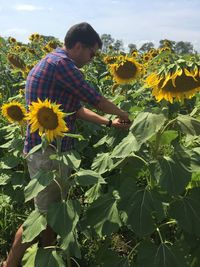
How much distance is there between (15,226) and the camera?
3.72 meters

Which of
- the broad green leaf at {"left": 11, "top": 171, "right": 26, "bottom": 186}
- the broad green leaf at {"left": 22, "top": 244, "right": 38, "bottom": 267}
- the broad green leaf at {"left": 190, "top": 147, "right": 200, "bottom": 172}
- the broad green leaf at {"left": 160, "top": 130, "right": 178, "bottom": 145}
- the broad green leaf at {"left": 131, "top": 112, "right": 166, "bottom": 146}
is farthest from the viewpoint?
the broad green leaf at {"left": 11, "top": 171, "right": 26, "bottom": 186}

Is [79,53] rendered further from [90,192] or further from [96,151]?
[96,151]

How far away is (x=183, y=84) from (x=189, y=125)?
7.9 inches

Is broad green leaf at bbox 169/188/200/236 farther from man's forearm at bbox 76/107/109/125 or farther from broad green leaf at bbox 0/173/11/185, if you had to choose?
broad green leaf at bbox 0/173/11/185

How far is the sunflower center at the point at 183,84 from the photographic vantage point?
7.36ft

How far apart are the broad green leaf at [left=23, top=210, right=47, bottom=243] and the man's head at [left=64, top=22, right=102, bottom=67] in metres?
1.07

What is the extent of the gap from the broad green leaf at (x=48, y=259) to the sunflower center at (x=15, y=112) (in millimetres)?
1314

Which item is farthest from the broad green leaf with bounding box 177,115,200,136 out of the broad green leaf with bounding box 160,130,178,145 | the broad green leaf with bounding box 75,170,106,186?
the broad green leaf with bounding box 75,170,106,186

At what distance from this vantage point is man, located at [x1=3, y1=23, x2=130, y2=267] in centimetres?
291

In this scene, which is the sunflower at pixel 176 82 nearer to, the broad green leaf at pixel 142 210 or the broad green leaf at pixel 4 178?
the broad green leaf at pixel 142 210

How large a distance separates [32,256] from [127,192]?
2.36ft

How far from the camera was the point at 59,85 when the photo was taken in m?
2.97

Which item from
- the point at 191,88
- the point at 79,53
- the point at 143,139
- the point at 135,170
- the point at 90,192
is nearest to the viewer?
the point at 143,139

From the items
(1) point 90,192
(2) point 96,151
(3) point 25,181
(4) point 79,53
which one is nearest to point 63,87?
(4) point 79,53
